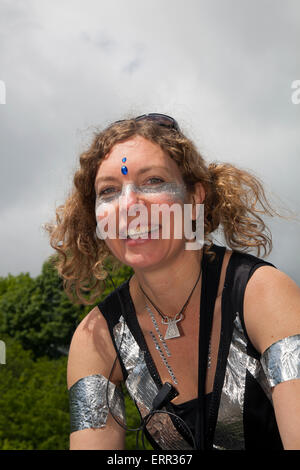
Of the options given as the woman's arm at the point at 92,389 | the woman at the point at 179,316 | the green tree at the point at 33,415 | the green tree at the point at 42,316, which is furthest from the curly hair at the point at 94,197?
the green tree at the point at 42,316

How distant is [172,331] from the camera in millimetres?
3135

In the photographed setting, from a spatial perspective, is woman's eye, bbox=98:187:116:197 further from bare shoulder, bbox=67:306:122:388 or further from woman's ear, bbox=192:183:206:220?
bare shoulder, bbox=67:306:122:388

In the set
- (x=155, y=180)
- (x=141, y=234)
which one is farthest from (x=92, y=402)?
(x=155, y=180)

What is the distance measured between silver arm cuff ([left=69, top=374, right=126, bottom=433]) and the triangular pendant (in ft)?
1.45

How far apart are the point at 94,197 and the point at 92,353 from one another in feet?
3.40

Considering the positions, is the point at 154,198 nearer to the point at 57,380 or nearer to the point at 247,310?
the point at 247,310

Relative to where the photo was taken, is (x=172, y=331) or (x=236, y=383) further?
(x=172, y=331)

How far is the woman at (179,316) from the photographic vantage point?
2.77 metres

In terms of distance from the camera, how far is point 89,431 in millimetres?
2980

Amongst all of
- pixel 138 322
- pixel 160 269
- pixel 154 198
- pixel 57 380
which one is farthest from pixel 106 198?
pixel 57 380

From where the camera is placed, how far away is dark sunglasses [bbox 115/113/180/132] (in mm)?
3330

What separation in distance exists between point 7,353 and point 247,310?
1784cm

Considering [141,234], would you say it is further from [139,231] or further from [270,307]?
[270,307]

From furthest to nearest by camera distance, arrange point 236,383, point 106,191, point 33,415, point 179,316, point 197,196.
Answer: point 33,415, point 197,196, point 179,316, point 106,191, point 236,383
